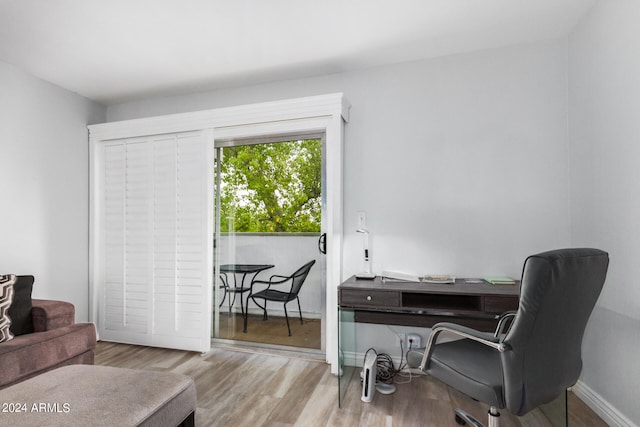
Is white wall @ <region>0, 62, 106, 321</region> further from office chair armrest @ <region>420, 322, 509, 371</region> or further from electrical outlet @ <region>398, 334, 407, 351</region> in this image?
office chair armrest @ <region>420, 322, 509, 371</region>

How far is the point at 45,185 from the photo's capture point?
3.04 metres

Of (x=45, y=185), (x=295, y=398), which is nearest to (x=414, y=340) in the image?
(x=295, y=398)

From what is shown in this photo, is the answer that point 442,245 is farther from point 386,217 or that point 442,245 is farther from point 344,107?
point 344,107

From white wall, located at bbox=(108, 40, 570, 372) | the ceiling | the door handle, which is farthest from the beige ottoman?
the ceiling

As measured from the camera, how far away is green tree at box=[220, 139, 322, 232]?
9.80 feet

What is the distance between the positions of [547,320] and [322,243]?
71.8 inches

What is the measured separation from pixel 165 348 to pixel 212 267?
2.91ft

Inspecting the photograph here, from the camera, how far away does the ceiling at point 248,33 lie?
211 cm

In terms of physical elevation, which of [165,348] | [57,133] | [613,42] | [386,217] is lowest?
[165,348]

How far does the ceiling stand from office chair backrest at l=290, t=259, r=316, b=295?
1.71 metres

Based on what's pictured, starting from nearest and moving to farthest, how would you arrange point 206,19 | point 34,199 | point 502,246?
1. point 206,19
2. point 502,246
3. point 34,199

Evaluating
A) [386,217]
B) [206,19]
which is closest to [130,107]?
[206,19]

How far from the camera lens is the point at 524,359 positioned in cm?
135

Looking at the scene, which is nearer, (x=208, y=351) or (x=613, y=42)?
(x=613, y=42)
